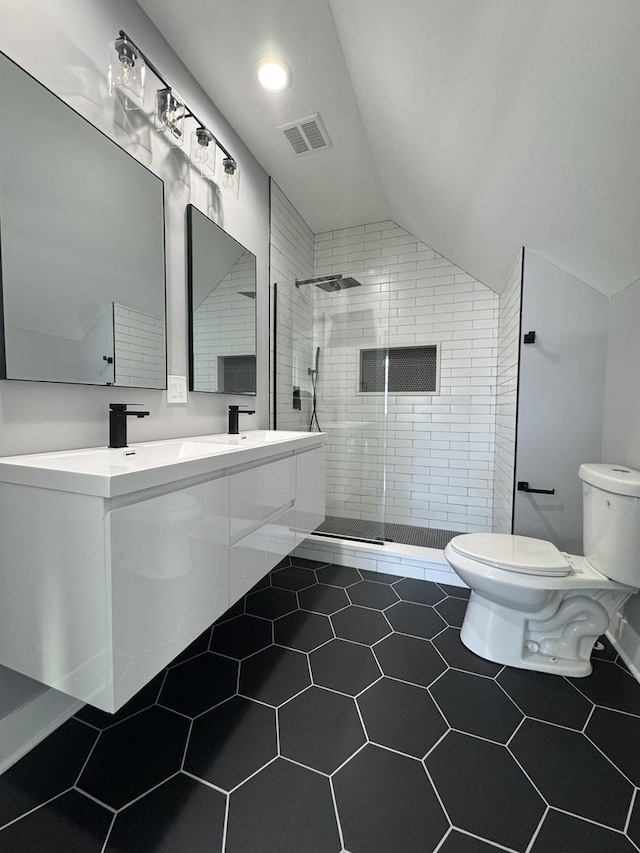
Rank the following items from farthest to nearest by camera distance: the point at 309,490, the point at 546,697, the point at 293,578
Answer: the point at 293,578 < the point at 309,490 < the point at 546,697

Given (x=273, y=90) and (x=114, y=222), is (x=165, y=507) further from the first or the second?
(x=273, y=90)

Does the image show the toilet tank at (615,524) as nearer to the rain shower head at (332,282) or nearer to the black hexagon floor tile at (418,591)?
the black hexagon floor tile at (418,591)

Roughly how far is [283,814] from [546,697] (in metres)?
1.04

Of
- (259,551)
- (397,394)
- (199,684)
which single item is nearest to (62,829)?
(199,684)

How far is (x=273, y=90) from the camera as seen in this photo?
179cm

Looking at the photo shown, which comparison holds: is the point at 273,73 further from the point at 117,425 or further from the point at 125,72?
the point at 117,425

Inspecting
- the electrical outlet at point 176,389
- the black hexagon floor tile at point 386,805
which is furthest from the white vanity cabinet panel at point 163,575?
the electrical outlet at point 176,389

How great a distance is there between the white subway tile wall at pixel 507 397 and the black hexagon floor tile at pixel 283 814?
5.38 ft

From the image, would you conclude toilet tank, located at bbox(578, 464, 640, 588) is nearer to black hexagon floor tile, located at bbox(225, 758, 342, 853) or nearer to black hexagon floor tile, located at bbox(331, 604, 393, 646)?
Answer: black hexagon floor tile, located at bbox(331, 604, 393, 646)

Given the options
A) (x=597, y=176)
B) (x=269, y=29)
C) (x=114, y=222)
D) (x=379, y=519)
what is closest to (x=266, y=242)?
(x=269, y=29)

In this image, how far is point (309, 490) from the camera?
1928 millimetres

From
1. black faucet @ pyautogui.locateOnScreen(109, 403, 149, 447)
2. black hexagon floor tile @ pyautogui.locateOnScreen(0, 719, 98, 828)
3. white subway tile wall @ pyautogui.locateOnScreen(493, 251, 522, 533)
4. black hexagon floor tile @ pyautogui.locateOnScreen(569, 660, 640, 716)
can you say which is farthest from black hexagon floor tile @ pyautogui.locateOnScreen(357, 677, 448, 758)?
black faucet @ pyautogui.locateOnScreen(109, 403, 149, 447)

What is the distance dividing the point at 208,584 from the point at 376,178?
2.75 m

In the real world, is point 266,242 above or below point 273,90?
below
